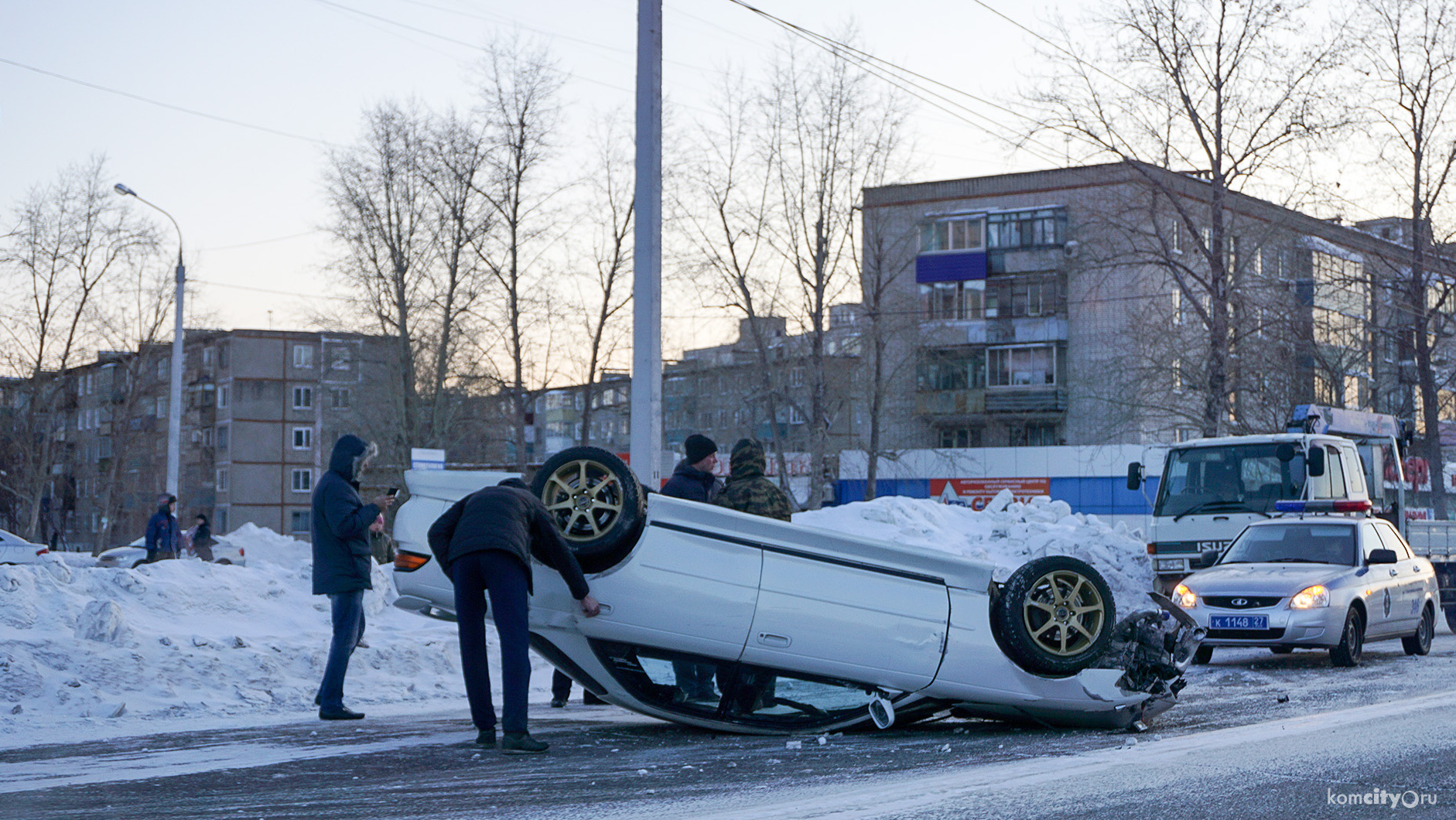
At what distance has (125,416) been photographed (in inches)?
1955

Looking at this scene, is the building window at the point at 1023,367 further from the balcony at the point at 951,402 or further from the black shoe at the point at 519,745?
the black shoe at the point at 519,745

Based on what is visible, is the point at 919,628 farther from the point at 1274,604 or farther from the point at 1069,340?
the point at 1069,340

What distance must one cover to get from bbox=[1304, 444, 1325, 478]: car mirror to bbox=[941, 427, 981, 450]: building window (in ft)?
133

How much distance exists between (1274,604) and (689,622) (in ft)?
24.9

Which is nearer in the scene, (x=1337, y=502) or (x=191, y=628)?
(x=191, y=628)

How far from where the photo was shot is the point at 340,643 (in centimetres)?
832

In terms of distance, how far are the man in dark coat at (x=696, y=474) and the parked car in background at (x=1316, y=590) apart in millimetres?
5106

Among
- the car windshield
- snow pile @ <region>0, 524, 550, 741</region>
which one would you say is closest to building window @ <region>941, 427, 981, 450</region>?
the car windshield

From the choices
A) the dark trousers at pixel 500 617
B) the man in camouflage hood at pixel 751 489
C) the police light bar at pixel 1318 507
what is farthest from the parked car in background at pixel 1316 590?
the dark trousers at pixel 500 617

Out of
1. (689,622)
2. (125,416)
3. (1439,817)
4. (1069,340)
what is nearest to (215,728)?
(689,622)

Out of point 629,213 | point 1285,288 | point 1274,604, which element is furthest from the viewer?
point 629,213

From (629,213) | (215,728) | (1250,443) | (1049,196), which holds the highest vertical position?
(1049,196)

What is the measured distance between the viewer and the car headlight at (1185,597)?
502 inches

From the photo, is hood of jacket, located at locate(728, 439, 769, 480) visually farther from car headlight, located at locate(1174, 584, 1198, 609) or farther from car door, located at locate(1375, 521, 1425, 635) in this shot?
car door, located at locate(1375, 521, 1425, 635)
